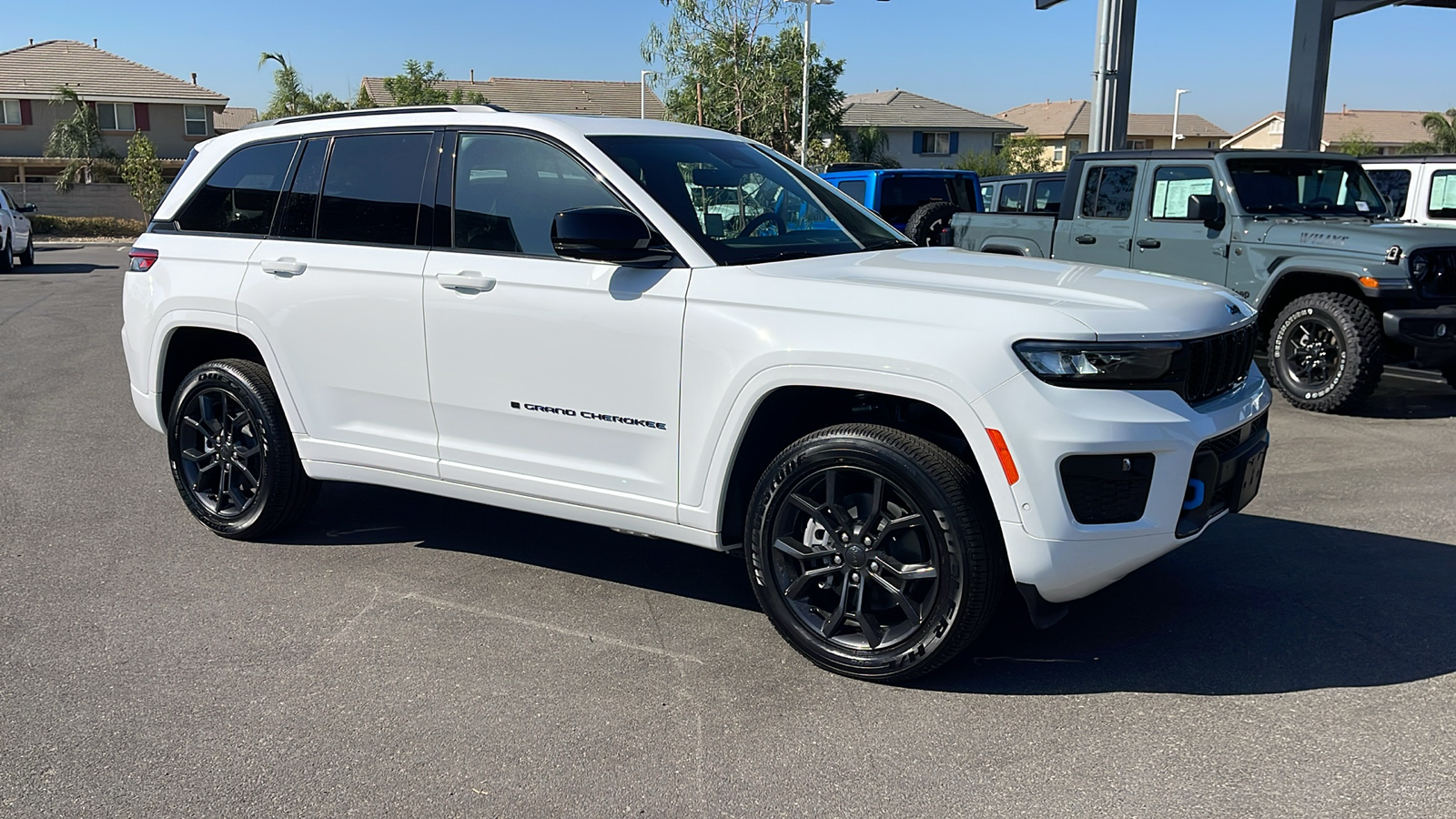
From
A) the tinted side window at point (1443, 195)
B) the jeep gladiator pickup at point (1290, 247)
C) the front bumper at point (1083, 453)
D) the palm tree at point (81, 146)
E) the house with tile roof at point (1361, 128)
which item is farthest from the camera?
the house with tile roof at point (1361, 128)

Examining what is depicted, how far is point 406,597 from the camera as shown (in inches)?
186

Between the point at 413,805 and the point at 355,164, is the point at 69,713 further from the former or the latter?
the point at 355,164

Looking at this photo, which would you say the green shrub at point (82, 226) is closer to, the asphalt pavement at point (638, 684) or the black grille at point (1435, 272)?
the asphalt pavement at point (638, 684)

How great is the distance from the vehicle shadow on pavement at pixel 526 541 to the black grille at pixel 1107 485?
5.03ft

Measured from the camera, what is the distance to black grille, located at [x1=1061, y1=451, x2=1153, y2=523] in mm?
3504

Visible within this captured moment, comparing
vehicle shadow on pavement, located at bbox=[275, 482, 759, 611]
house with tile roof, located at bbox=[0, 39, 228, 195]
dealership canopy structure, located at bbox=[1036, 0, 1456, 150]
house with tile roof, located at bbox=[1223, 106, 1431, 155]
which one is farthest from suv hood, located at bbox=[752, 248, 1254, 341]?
house with tile roof, located at bbox=[1223, 106, 1431, 155]

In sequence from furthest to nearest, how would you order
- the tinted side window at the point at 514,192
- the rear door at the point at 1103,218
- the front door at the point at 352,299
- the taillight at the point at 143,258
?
the rear door at the point at 1103,218 < the taillight at the point at 143,258 < the front door at the point at 352,299 < the tinted side window at the point at 514,192

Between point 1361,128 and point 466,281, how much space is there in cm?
9379

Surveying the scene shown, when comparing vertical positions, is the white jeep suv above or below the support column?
below

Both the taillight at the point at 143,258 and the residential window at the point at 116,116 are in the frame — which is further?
the residential window at the point at 116,116

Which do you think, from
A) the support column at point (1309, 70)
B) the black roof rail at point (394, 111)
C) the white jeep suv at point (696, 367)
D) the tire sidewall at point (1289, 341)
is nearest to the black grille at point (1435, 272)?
the tire sidewall at point (1289, 341)

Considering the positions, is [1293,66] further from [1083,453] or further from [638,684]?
[638,684]

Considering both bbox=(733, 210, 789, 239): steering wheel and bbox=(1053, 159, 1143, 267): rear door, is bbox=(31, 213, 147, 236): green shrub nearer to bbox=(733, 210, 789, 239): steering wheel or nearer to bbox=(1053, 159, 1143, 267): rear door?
bbox=(1053, 159, 1143, 267): rear door

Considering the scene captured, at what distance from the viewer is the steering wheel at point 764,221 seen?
4469 millimetres
